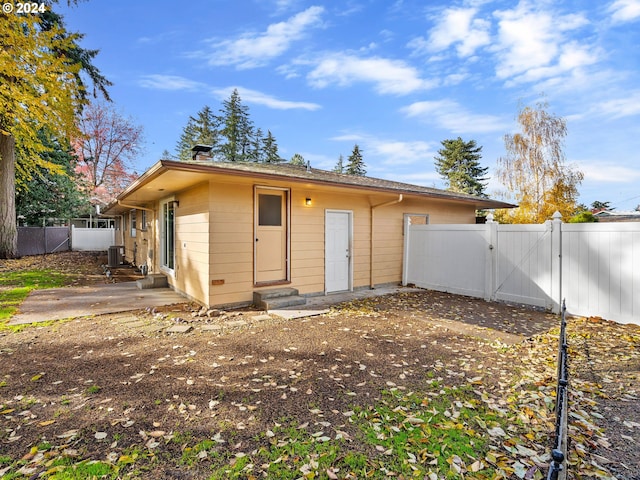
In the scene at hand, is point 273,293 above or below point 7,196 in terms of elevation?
below

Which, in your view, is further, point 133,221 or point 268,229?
point 133,221

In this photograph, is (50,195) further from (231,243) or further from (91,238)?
(231,243)

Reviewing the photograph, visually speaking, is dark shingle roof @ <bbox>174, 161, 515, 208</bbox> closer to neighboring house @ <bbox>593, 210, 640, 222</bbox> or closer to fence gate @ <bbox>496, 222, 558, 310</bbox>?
fence gate @ <bbox>496, 222, 558, 310</bbox>

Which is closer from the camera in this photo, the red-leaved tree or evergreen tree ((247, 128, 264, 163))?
the red-leaved tree

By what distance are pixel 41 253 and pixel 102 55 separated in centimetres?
1016

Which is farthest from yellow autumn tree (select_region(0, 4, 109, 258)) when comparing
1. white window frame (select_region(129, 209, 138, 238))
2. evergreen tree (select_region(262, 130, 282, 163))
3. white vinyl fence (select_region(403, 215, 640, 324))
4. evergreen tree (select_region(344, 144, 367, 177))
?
evergreen tree (select_region(344, 144, 367, 177))

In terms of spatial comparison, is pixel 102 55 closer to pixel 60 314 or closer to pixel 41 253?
pixel 41 253

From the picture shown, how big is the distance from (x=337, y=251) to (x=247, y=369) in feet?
15.0

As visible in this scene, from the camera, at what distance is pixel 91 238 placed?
757 inches

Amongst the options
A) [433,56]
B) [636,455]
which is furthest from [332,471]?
[433,56]

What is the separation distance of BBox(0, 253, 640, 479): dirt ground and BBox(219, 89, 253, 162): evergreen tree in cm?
2663

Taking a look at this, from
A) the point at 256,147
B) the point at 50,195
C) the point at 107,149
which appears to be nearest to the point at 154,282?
the point at 50,195

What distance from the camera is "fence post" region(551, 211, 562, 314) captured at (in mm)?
5809

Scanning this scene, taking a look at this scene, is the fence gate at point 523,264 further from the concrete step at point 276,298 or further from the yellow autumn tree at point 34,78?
the yellow autumn tree at point 34,78
